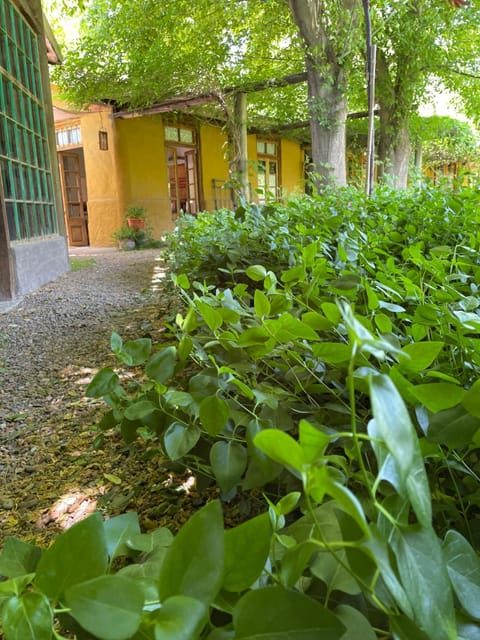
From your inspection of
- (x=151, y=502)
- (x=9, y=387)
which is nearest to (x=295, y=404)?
(x=151, y=502)

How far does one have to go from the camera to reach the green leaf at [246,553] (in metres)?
0.36

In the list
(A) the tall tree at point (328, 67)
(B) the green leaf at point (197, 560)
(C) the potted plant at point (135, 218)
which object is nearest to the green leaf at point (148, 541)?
(B) the green leaf at point (197, 560)

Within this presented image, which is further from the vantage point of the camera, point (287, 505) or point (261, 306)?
point (261, 306)

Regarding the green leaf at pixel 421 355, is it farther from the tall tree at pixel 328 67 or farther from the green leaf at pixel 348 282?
the tall tree at pixel 328 67

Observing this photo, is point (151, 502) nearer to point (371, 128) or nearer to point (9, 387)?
point (9, 387)

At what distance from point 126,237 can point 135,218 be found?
2.03 feet

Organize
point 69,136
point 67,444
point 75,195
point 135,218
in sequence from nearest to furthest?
point 67,444 → point 135,218 → point 69,136 → point 75,195

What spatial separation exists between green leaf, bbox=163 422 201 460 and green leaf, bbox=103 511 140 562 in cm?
13

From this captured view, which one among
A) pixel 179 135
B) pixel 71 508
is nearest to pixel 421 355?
pixel 71 508

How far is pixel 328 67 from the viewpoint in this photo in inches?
292

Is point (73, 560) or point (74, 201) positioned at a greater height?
point (74, 201)

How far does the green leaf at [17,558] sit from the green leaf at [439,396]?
400 millimetres

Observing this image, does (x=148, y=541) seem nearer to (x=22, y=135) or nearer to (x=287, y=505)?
(x=287, y=505)

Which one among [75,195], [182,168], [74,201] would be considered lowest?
[74,201]
